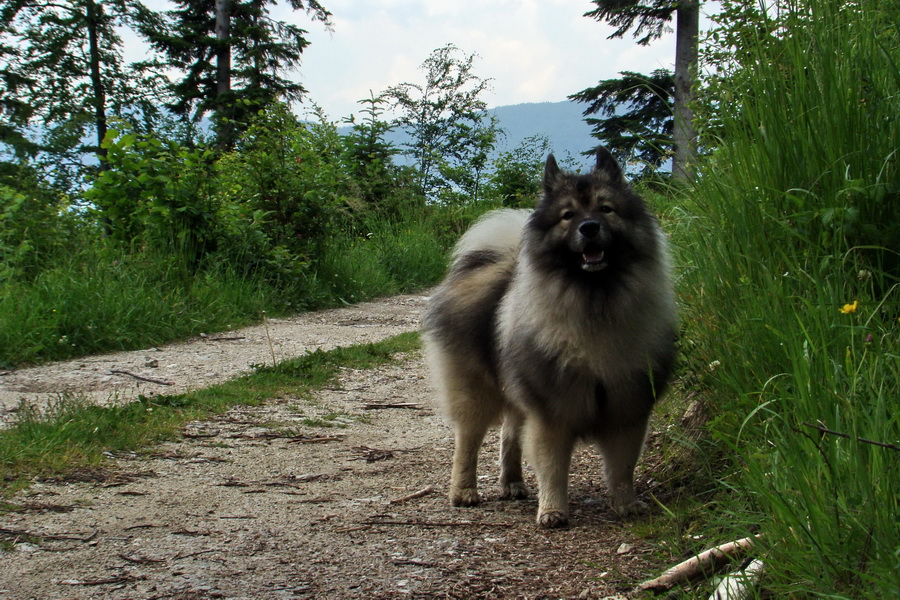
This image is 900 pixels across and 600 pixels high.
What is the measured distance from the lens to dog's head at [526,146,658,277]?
3.59 m

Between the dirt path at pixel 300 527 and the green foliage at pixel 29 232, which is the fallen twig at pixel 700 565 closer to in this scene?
the dirt path at pixel 300 527

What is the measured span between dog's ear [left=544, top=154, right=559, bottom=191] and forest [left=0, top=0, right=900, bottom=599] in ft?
2.19

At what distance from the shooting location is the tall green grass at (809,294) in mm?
2032

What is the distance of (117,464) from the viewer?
4.27 meters

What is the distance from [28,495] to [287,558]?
145 centimetres

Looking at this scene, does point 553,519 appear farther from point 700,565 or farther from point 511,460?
point 700,565

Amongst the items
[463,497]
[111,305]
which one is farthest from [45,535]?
[111,305]

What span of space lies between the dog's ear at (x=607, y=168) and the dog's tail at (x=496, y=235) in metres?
0.58

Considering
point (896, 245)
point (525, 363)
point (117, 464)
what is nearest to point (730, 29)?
point (896, 245)

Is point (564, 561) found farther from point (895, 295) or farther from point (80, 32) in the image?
point (80, 32)

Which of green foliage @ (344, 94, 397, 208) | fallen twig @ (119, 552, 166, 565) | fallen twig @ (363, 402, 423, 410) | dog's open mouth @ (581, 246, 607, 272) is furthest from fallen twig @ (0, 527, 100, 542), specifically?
green foliage @ (344, 94, 397, 208)

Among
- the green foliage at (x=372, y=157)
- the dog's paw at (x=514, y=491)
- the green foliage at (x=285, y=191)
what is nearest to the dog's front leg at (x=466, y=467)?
the dog's paw at (x=514, y=491)

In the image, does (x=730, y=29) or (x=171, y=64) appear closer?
(x=730, y=29)

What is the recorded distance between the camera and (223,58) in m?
22.7
